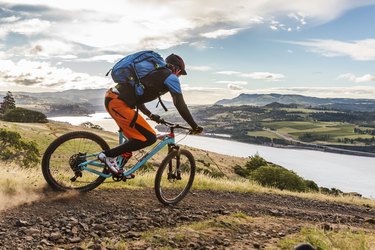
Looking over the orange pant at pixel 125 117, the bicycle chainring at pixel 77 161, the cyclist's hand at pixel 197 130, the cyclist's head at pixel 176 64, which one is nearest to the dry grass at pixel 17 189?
the bicycle chainring at pixel 77 161

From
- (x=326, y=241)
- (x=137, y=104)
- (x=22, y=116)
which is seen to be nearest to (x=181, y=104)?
(x=137, y=104)

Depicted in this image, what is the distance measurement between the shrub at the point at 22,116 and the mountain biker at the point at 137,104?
113703 millimetres

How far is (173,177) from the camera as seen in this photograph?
923cm

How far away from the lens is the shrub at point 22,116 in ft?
357

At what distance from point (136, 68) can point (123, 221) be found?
3.23m

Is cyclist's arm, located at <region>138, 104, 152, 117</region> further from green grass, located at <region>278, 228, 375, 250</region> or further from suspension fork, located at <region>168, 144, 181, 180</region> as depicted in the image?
green grass, located at <region>278, 228, 375, 250</region>

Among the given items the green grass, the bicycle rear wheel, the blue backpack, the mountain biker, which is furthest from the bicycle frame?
the green grass

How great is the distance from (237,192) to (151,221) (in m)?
6.63

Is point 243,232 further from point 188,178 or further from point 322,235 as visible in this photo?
point 188,178

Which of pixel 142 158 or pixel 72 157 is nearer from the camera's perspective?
pixel 72 157

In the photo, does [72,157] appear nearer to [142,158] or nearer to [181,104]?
[142,158]

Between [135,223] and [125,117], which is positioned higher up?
[125,117]

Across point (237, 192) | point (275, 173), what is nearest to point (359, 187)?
point (275, 173)

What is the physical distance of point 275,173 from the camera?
1721 inches
